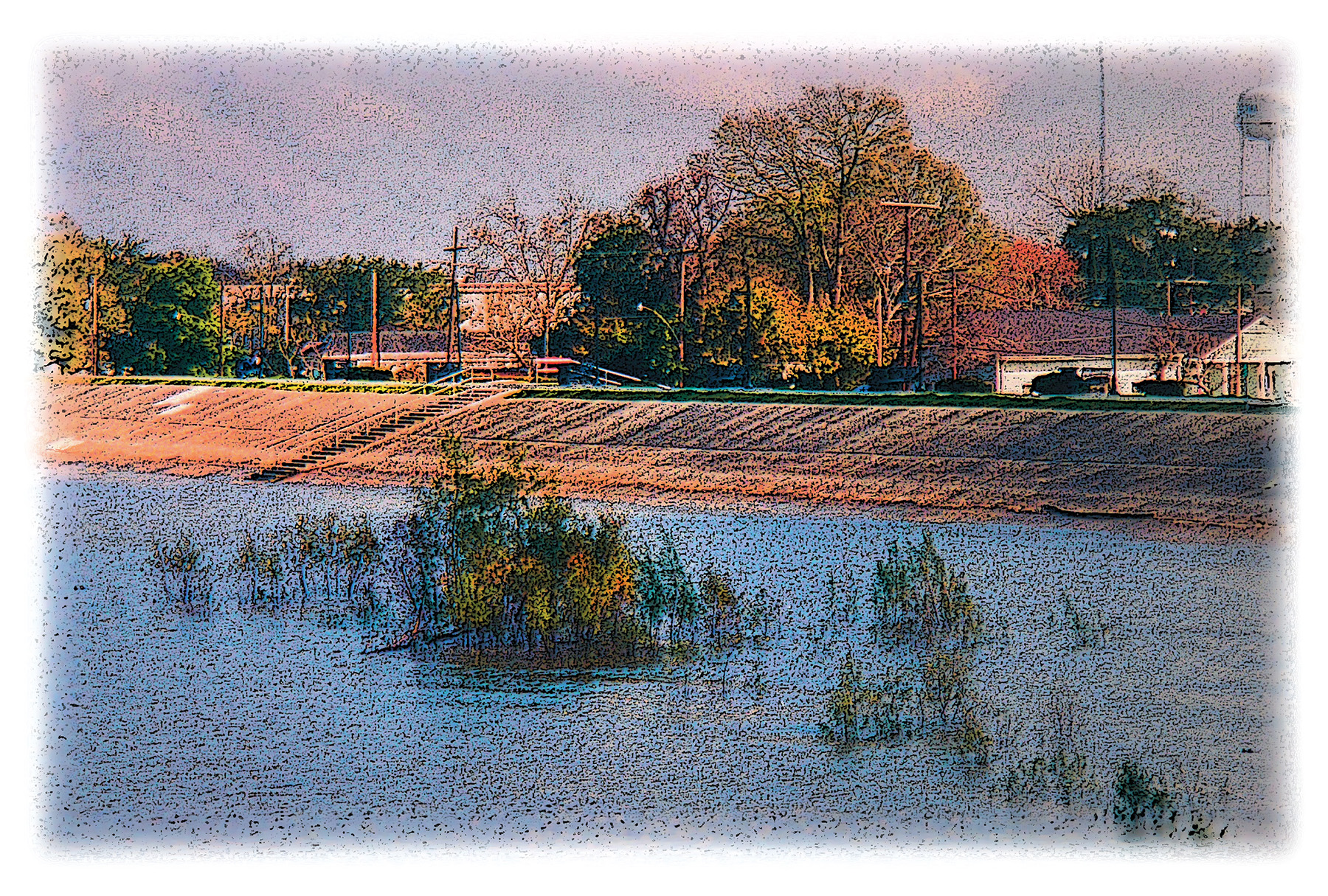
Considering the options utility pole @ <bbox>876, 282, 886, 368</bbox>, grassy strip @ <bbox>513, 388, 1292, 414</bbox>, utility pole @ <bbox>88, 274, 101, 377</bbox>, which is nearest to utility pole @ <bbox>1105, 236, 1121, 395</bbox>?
grassy strip @ <bbox>513, 388, 1292, 414</bbox>

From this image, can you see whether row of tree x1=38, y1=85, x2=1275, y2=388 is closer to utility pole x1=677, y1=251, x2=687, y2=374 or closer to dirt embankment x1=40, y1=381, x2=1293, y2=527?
utility pole x1=677, y1=251, x2=687, y2=374

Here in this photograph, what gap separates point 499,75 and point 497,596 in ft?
7.22

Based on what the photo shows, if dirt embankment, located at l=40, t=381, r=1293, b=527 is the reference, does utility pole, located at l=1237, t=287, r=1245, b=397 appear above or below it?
above

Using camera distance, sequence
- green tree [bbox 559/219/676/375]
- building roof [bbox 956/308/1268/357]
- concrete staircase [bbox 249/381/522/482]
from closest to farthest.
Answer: concrete staircase [bbox 249/381/522/482] < green tree [bbox 559/219/676/375] < building roof [bbox 956/308/1268/357]

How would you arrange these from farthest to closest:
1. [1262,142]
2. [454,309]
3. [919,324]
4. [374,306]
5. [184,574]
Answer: [919,324] → [454,309] → [374,306] → [184,574] → [1262,142]

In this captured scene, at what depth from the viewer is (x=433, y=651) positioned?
7.14 metres

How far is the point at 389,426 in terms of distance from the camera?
35.3 ft

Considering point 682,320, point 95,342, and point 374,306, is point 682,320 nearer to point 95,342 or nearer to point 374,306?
point 374,306

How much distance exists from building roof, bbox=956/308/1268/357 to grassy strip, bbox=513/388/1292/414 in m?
0.69

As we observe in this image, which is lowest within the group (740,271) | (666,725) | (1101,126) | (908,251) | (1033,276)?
(666,725)

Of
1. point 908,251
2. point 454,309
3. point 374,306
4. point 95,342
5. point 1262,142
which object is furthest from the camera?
point 908,251

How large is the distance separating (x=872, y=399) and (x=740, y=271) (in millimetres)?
2040

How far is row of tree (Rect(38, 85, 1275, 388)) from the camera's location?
888 cm

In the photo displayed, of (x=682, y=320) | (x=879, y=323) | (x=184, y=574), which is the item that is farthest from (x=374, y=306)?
(x=879, y=323)
